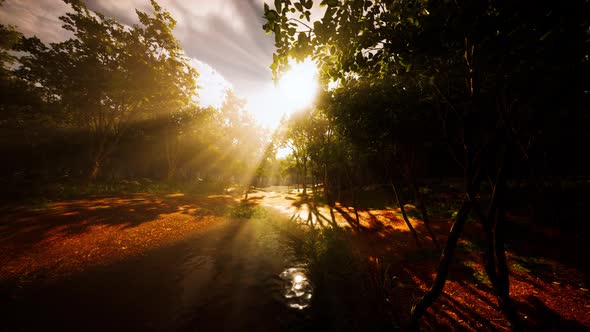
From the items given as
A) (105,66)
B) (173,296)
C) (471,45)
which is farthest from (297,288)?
(105,66)

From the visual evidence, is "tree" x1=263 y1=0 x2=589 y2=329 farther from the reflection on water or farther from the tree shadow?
the tree shadow

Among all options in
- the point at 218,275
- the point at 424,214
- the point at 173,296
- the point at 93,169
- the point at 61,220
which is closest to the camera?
the point at 173,296

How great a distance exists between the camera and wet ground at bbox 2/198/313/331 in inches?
184

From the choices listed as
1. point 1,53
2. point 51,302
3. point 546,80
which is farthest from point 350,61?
point 1,53

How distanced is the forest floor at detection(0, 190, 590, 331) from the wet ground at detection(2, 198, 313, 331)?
31mm

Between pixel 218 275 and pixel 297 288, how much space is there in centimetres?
292

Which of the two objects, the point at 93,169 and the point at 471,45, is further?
the point at 93,169

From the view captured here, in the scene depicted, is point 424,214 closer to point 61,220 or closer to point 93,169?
point 61,220

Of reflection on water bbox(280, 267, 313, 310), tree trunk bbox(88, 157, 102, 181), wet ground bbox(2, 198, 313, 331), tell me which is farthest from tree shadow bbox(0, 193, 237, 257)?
tree trunk bbox(88, 157, 102, 181)

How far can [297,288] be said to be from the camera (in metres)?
6.52

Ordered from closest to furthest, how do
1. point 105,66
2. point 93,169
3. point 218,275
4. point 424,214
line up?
point 218,275
point 424,214
point 105,66
point 93,169

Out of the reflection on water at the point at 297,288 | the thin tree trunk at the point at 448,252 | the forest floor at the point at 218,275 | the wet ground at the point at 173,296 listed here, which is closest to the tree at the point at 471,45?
the thin tree trunk at the point at 448,252

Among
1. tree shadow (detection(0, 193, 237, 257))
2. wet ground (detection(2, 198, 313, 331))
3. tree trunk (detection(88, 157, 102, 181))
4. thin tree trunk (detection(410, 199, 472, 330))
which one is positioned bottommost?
wet ground (detection(2, 198, 313, 331))

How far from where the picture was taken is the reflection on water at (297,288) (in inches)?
227
